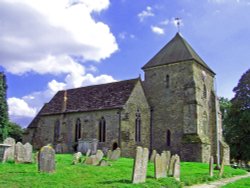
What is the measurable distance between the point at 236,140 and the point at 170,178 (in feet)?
97.5

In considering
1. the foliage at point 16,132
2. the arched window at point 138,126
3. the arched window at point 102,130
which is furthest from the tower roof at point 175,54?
the foliage at point 16,132

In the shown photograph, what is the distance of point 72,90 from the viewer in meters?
40.9

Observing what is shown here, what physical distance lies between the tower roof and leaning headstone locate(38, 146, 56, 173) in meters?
24.6

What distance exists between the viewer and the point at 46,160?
13.5 meters

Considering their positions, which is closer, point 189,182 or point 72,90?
point 189,182

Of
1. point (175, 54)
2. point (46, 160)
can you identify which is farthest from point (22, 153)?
point (175, 54)

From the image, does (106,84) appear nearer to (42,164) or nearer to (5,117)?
(5,117)

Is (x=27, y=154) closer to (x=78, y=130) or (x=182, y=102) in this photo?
(x=78, y=130)

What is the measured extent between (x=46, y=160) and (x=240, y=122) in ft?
109

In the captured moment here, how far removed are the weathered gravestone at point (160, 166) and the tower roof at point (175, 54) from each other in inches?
860

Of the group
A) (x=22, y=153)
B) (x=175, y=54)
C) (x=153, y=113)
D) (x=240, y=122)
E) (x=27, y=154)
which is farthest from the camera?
(x=240, y=122)

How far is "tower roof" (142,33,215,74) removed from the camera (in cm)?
3606

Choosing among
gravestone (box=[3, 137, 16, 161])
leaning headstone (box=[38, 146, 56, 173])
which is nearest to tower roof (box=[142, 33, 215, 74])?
gravestone (box=[3, 137, 16, 161])

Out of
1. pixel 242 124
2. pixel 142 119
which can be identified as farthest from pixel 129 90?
pixel 242 124
